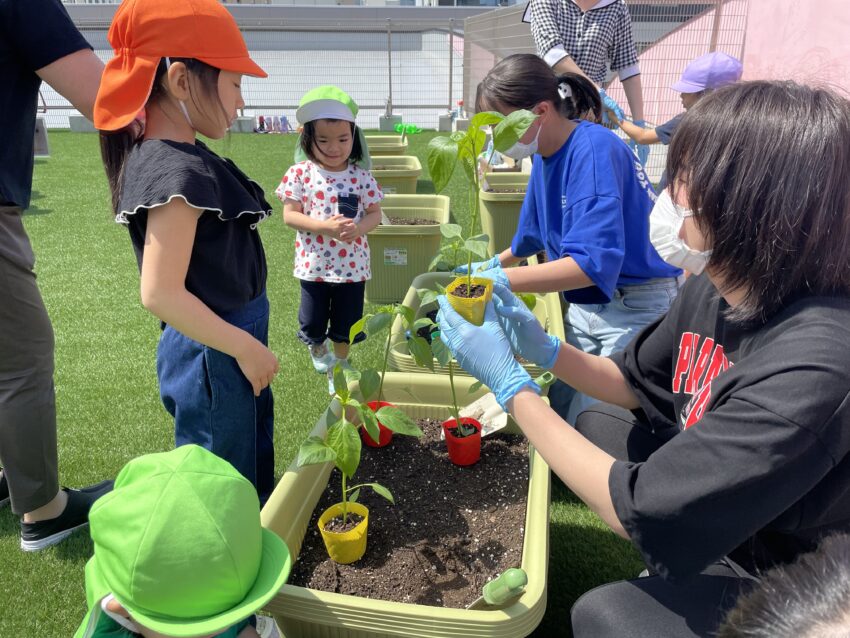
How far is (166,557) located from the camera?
34.8 inches

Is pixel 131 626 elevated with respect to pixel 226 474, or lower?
lower

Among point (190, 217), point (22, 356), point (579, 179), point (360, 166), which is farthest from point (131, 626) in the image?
point (360, 166)

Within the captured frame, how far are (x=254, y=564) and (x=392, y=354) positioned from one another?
1089 mm

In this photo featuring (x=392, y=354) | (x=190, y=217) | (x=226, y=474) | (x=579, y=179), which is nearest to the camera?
(x=226, y=474)

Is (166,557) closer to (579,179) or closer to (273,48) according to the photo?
(579,179)

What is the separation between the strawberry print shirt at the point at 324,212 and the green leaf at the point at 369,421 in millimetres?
1347

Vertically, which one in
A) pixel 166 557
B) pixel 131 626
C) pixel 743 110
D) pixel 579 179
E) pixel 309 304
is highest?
pixel 743 110

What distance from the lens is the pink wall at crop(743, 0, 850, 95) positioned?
4.61m

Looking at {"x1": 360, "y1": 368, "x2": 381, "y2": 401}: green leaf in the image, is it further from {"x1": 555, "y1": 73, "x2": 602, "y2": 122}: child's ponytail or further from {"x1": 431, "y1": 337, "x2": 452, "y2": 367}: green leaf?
{"x1": 555, "y1": 73, "x2": 602, "y2": 122}: child's ponytail

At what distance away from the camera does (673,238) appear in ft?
3.97

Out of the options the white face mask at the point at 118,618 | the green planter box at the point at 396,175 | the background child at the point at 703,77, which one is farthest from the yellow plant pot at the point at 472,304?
the green planter box at the point at 396,175

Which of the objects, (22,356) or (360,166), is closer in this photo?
(22,356)

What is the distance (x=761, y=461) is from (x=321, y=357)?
218 cm

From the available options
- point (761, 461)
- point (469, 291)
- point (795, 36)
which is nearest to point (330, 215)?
point (469, 291)
